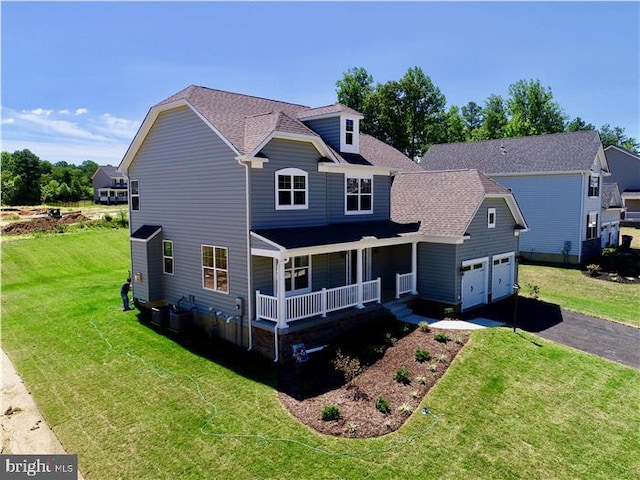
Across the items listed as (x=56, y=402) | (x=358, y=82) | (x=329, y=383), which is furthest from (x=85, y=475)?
(x=358, y=82)

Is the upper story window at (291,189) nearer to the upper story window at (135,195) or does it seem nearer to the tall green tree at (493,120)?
the upper story window at (135,195)

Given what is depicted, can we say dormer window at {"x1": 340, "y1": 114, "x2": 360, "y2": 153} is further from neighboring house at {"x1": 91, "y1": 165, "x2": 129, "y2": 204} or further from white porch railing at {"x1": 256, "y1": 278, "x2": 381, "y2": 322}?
neighboring house at {"x1": 91, "y1": 165, "x2": 129, "y2": 204}

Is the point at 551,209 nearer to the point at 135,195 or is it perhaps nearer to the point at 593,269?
the point at 593,269

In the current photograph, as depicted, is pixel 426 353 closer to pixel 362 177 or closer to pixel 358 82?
pixel 362 177

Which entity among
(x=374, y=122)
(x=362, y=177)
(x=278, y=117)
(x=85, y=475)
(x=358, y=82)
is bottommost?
(x=85, y=475)

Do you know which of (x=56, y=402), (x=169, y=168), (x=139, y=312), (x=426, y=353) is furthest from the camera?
(x=139, y=312)
